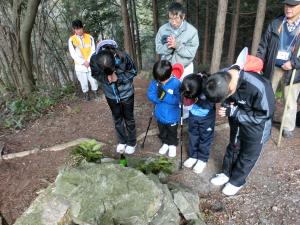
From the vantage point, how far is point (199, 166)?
4.96 metres

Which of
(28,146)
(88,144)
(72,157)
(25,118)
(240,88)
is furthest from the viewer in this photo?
(25,118)

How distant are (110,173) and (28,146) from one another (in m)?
2.83

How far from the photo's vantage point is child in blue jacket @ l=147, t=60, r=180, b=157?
4.51 metres

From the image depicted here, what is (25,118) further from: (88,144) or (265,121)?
(265,121)

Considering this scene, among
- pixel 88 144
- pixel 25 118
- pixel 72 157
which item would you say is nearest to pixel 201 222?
pixel 88 144

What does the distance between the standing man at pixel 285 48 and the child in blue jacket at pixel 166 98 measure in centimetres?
159

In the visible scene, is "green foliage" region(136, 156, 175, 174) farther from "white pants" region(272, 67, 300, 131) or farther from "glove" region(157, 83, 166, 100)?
"white pants" region(272, 67, 300, 131)

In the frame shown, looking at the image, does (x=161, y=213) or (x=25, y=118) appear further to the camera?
(x=25, y=118)

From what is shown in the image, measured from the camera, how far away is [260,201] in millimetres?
4363

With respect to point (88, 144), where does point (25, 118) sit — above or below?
below

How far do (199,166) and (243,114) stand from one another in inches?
53.8

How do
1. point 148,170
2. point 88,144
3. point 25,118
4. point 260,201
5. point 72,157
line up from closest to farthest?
point 260,201 → point 148,170 → point 88,144 → point 72,157 → point 25,118

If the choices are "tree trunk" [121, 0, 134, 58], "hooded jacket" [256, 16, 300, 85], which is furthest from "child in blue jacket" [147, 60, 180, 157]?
"tree trunk" [121, 0, 134, 58]

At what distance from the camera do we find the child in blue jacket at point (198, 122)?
418 cm
